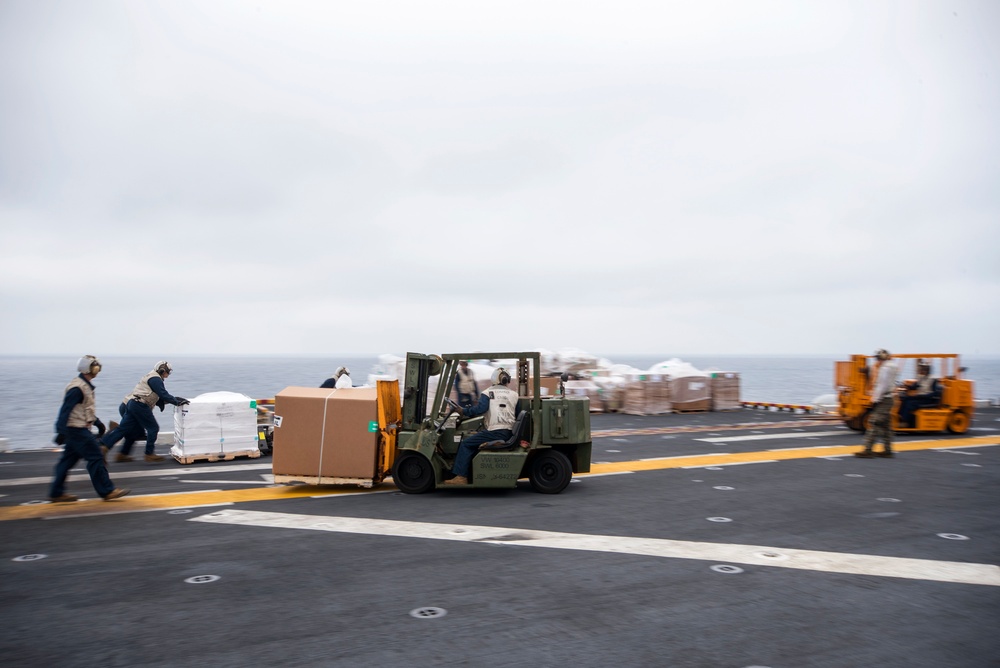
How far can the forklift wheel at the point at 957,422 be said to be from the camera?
14.8 m

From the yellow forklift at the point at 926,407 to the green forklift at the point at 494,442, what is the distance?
951 cm

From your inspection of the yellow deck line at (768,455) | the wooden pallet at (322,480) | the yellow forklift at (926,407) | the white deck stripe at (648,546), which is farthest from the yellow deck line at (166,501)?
the yellow forklift at (926,407)

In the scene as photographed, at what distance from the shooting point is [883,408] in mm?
11695

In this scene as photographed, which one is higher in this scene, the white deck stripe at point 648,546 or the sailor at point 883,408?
the sailor at point 883,408

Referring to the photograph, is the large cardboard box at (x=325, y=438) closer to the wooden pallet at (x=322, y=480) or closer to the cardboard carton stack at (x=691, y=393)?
the wooden pallet at (x=322, y=480)

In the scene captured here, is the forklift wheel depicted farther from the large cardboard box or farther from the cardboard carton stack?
the large cardboard box

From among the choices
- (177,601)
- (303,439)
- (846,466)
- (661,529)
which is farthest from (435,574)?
(846,466)

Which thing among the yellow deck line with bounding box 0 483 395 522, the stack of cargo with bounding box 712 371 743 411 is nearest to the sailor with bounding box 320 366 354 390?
the yellow deck line with bounding box 0 483 395 522

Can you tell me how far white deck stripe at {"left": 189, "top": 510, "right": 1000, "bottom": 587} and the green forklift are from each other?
1.42m

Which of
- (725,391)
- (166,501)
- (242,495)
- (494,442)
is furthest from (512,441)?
(725,391)

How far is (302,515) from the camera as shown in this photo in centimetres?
751

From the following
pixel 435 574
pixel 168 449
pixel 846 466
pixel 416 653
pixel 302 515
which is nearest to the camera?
pixel 416 653

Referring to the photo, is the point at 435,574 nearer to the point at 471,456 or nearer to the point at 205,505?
the point at 471,456

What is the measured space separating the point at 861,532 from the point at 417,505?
4754mm
